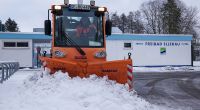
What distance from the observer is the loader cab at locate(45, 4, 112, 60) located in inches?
549

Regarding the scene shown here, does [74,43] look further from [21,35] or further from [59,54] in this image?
[21,35]

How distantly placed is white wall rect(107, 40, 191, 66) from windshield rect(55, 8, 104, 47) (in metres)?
26.7

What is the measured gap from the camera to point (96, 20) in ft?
46.7

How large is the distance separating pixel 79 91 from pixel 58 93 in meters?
0.56

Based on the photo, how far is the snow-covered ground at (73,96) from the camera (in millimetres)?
9570

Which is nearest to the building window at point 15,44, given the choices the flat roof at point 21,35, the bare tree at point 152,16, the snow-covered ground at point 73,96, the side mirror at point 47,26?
the flat roof at point 21,35

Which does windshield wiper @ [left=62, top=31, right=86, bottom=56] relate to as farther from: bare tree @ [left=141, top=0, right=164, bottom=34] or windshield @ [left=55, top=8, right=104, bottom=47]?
bare tree @ [left=141, top=0, right=164, bottom=34]

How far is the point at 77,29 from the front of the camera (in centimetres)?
1398

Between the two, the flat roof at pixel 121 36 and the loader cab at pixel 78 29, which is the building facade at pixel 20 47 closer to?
the flat roof at pixel 121 36

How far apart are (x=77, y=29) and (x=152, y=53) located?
2887 cm

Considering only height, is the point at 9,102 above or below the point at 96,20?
below

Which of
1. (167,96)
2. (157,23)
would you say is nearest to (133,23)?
(157,23)

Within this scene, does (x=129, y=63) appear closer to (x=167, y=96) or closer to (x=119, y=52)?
(x=167, y=96)

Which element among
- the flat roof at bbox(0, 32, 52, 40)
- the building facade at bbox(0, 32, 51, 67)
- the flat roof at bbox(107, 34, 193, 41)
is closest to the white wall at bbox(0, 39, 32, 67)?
the building facade at bbox(0, 32, 51, 67)
